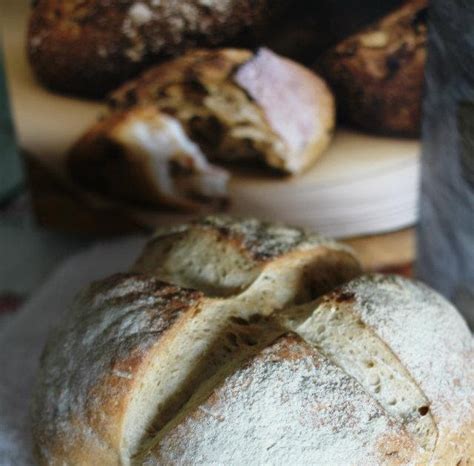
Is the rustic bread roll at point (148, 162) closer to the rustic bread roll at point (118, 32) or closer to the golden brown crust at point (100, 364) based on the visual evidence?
the rustic bread roll at point (118, 32)

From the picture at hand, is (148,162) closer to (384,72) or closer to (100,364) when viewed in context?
(384,72)

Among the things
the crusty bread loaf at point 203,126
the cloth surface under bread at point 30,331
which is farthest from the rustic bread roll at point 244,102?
the cloth surface under bread at point 30,331

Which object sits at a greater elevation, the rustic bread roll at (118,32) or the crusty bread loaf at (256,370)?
the rustic bread roll at (118,32)

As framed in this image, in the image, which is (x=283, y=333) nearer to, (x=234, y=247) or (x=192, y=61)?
(x=234, y=247)

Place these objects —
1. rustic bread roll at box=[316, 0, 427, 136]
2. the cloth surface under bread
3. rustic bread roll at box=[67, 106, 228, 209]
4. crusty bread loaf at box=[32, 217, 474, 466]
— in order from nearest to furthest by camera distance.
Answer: crusty bread loaf at box=[32, 217, 474, 466] → the cloth surface under bread → rustic bread roll at box=[316, 0, 427, 136] → rustic bread roll at box=[67, 106, 228, 209]

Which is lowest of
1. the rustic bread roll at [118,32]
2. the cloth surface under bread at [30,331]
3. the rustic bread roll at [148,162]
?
the cloth surface under bread at [30,331]

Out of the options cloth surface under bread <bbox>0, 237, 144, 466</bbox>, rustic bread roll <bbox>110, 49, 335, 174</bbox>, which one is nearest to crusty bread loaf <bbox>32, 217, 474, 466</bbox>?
cloth surface under bread <bbox>0, 237, 144, 466</bbox>

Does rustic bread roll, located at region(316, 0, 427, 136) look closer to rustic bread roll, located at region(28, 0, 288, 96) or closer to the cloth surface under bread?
rustic bread roll, located at region(28, 0, 288, 96)
